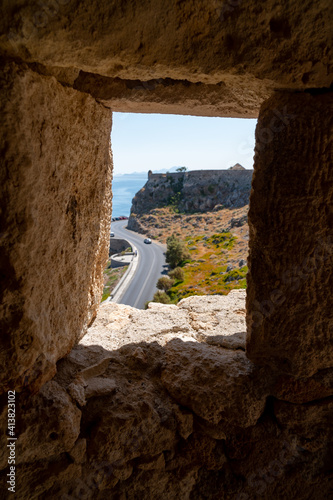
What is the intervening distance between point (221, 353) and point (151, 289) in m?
14.1

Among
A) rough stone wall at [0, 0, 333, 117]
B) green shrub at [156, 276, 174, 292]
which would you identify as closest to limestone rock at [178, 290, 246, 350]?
rough stone wall at [0, 0, 333, 117]

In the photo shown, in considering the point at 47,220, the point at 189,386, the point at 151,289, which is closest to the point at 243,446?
the point at 189,386

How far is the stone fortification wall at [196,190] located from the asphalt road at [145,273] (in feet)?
16.5

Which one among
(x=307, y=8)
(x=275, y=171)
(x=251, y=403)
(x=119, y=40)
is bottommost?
(x=251, y=403)

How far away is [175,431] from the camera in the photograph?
1.74m

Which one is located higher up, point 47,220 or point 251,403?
point 47,220

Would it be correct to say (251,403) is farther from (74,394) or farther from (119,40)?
(119,40)

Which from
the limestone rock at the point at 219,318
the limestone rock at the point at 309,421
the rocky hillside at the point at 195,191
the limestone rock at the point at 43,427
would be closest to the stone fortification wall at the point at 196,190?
the rocky hillside at the point at 195,191

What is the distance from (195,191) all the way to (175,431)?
28488 mm

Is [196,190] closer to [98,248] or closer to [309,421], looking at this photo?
[98,248]

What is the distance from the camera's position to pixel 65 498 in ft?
5.16

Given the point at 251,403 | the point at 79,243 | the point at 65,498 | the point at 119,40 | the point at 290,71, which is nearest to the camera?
the point at 119,40

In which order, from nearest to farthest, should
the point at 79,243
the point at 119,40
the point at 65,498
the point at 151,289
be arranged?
the point at 119,40 → the point at 65,498 → the point at 79,243 → the point at 151,289

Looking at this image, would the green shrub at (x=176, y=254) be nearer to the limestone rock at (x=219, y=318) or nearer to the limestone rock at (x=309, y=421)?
the limestone rock at (x=219, y=318)
